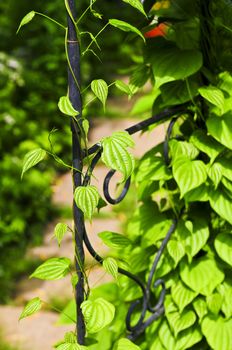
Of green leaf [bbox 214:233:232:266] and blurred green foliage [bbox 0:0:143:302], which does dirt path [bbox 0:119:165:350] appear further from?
green leaf [bbox 214:233:232:266]

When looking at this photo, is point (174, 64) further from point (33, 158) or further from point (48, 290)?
point (48, 290)

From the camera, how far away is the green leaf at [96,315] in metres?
1.26

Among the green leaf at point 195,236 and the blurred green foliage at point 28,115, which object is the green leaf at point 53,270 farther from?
the blurred green foliage at point 28,115

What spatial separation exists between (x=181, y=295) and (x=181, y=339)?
126 millimetres

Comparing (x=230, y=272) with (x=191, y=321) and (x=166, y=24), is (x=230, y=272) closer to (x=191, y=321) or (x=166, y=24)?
(x=191, y=321)

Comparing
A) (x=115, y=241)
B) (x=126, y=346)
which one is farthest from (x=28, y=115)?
(x=126, y=346)

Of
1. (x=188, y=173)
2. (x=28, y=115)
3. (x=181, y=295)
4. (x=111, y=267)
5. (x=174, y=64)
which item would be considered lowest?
(x=28, y=115)

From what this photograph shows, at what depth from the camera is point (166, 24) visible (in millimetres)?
1644

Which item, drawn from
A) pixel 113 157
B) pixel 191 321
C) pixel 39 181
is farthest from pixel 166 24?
pixel 39 181

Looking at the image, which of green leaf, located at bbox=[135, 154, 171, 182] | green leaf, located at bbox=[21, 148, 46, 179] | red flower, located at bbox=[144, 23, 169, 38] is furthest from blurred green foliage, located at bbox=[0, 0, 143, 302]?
green leaf, located at bbox=[21, 148, 46, 179]

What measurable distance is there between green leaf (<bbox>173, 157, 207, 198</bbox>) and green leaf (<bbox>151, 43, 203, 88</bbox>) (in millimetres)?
211

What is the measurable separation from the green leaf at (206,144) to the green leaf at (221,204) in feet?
0.36

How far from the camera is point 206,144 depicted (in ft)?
5.14

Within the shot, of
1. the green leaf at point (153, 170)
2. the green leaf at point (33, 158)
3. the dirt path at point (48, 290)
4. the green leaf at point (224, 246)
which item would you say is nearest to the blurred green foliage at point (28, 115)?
the dirt path at point (48, 290)
